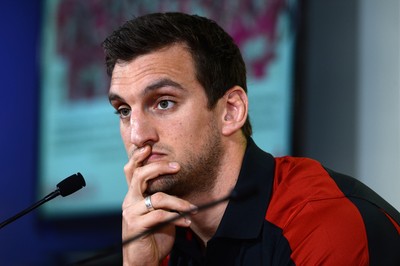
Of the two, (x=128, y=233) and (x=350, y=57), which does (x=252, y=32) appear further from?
(x=128, y=233)

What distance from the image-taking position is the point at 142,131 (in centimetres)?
175

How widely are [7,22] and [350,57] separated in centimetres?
147

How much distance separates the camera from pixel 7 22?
3232 millimetres

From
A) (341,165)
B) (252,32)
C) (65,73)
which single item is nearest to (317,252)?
(341,165)

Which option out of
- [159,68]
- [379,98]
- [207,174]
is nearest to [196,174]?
[207,174]

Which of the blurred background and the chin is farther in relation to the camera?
the blurred background

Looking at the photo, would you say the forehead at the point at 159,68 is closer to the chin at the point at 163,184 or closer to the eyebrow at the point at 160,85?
the eyebrow at the point at 160,85

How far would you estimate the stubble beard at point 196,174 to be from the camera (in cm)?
179

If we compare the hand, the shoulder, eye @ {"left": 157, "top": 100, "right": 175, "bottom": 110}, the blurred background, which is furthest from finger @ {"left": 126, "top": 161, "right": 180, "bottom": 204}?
the blurred background

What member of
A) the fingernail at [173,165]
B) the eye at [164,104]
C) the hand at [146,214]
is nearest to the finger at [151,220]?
the hand at [146,214]

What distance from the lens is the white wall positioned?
2.55 meters

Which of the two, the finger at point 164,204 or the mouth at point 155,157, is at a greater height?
the mouth at point 155,157

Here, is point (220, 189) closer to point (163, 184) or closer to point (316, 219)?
point (163, 184)

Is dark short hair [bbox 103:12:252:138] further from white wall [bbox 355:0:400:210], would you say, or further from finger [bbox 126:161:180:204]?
white wall [bbox 355:0:400:210]
